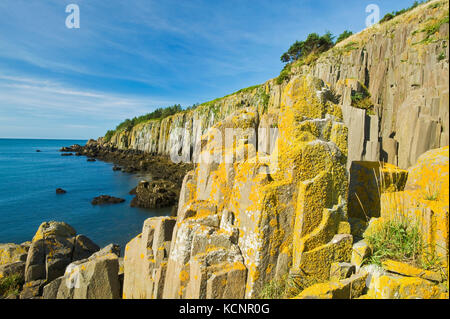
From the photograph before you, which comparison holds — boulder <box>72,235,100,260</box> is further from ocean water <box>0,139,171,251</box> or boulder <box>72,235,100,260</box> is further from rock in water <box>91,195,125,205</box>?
rock in water <box>91,195,125,205</box>

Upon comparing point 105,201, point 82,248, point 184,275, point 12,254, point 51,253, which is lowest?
point 105,201

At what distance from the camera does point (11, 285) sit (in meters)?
7.04

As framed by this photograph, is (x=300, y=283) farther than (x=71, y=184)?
No

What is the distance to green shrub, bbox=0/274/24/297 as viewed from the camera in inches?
270

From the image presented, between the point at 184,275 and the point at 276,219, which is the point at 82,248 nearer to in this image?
the point at 184,275

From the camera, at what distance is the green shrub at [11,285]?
685 centimetres

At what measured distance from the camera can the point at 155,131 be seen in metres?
78.0

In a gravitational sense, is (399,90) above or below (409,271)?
above

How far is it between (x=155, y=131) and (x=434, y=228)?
79896mm

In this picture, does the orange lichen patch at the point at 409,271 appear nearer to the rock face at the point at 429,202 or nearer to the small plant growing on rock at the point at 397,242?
the small plant growing on rock at the point at 397,242

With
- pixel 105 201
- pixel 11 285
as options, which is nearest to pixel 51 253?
pixel 11 285

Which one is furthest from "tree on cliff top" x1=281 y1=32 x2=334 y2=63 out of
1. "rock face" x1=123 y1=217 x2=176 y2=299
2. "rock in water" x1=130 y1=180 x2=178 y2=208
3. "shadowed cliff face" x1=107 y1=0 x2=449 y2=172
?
"rock face" x1=123 y1=217 x2=176 y2=299
